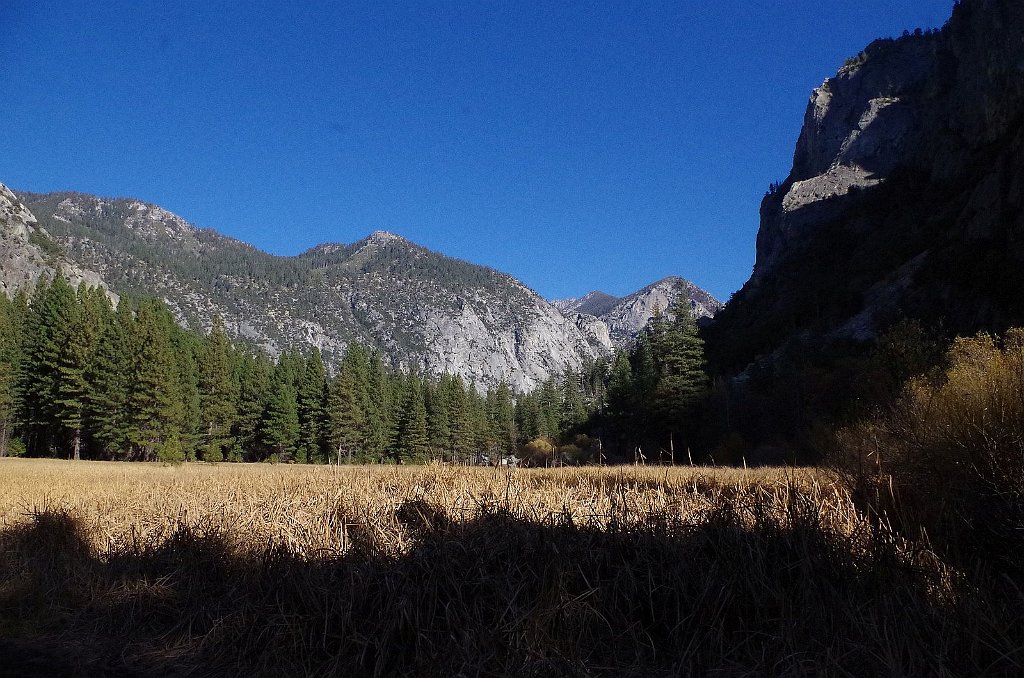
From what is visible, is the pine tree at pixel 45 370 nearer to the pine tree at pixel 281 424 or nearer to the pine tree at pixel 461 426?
the pine tree at pixel 281 424

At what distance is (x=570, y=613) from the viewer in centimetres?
432

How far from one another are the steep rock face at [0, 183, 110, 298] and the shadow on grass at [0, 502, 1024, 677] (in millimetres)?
142871

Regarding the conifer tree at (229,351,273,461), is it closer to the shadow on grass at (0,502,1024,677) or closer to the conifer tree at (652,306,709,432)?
the conifer tree at (652,306,709,432)

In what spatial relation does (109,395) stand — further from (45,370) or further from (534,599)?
(534,599)

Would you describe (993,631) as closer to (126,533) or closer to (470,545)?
(470,545)

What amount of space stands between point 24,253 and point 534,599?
7039 inches

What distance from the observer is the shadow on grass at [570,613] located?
149 inches

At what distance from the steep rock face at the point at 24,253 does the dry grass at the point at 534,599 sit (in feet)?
466

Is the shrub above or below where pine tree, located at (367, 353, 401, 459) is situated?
below

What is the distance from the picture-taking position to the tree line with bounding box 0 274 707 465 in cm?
4912

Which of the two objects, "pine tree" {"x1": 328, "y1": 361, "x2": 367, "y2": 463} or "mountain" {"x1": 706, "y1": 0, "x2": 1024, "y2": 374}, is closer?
"mountain" {"x1": 706, "y1": 0, "x2": 1024, "y2": 374}

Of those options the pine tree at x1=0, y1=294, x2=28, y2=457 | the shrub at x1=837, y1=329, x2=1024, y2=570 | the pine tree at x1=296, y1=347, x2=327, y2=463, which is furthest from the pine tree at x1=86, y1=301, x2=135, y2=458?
the shrub at x1=837, y1=329, x2=1024, y2=570

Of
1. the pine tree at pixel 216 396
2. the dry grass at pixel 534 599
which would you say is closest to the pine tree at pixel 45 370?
the pine tree at pixel 216 396

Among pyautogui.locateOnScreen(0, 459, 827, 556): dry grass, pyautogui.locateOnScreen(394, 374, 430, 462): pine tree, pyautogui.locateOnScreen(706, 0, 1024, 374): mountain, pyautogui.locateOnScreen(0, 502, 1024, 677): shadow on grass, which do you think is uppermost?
pyautogui.locateOnScreen(706, 0, 1024, 374): mountain
